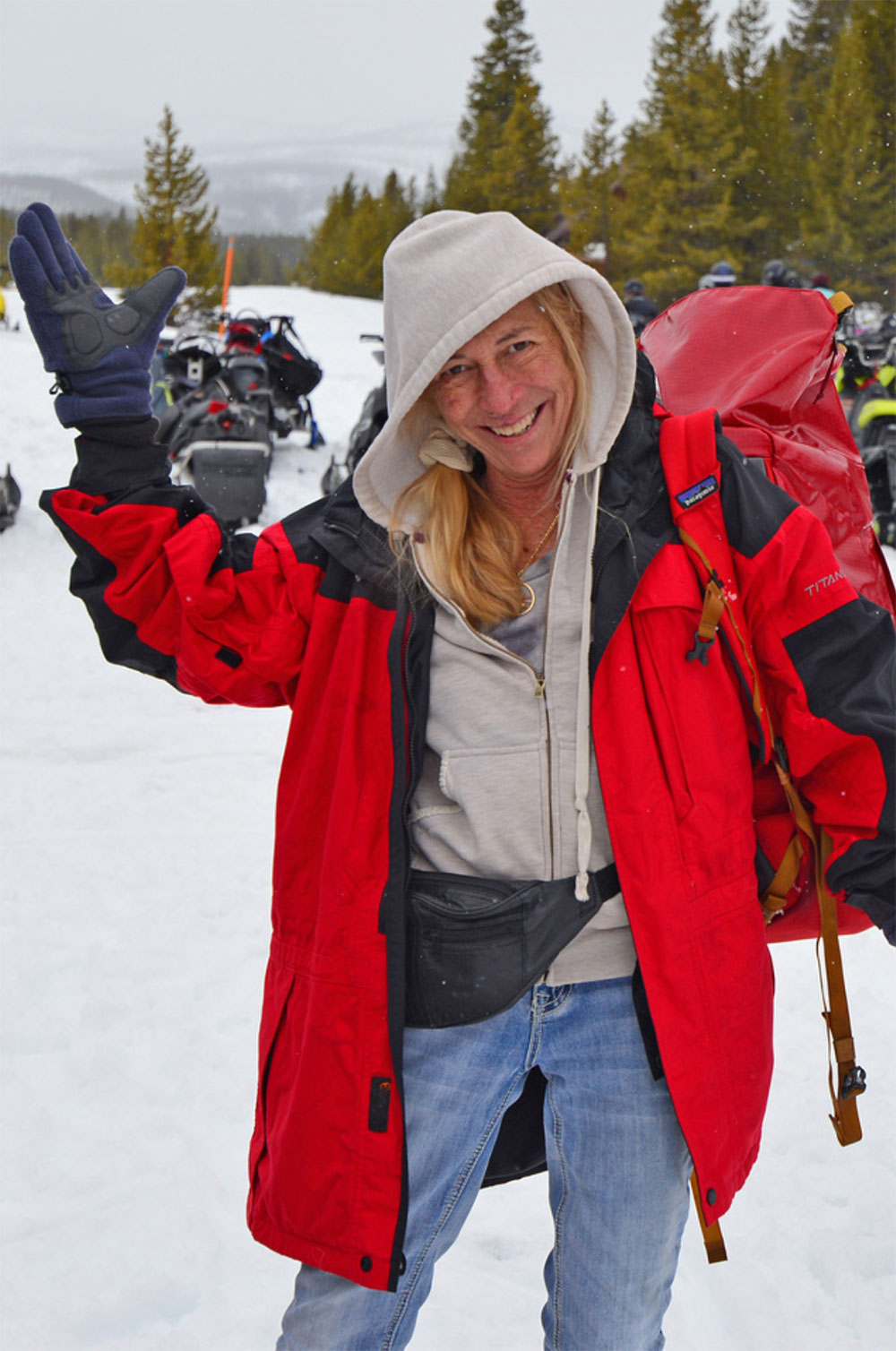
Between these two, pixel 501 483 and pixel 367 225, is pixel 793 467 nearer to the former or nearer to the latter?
pixel 501 483

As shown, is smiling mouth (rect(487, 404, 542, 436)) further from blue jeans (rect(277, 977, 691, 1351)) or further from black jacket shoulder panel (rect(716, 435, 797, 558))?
blue jeans (rect(277, 977, 691, 1351))

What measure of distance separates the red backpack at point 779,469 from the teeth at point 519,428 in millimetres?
197

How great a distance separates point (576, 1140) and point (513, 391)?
3.62 feet

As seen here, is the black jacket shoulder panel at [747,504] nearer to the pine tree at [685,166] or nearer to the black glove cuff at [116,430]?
the black glove cuff at [116,430]

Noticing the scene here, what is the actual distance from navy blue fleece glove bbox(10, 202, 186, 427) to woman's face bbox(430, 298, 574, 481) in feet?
1.53

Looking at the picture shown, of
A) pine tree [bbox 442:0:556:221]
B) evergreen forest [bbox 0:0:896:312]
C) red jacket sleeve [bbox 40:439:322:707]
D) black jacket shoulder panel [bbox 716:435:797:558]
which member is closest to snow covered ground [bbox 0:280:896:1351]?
red jacket sleeve [bbox 40:439:322:707]

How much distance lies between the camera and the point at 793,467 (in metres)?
1.78

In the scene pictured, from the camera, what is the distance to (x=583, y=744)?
1.61 metres

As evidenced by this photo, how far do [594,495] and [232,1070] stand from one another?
2.15 metres

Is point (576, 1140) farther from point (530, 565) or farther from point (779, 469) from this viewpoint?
point (779, 469)

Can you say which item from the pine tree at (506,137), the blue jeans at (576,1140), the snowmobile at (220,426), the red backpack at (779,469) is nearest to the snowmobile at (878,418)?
the snowmobile at (220,426)

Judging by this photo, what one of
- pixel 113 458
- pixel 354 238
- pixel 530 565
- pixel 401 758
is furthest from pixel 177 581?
pixel 354 238

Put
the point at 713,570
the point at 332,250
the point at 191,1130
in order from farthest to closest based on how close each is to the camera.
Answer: the point at 332,250 < the point at 191,1130 < the point at 713,570

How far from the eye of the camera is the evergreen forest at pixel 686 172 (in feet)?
119
